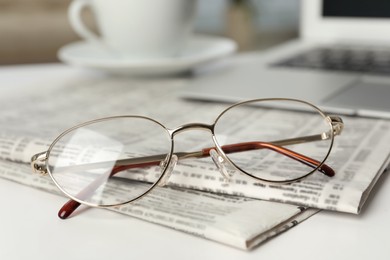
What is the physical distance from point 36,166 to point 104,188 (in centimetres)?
4

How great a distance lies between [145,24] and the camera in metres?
0.58

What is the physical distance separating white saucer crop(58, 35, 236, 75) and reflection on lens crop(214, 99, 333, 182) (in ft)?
0.51

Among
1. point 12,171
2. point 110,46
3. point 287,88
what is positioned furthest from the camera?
point 110,46

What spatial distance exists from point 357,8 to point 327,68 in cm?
14

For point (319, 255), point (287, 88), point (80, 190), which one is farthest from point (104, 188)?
point (287, 88)

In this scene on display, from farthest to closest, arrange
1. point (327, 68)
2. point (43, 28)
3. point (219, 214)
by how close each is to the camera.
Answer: point (43, 28) < point (327, 68) < point (219, 214)

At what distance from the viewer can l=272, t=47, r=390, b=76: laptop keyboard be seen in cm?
56

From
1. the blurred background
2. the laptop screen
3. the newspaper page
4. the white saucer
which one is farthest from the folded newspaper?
the blurred background

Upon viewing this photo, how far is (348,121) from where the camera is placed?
16.4 inches

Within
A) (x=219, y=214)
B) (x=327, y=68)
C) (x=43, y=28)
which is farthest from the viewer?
(x=43, y=28)

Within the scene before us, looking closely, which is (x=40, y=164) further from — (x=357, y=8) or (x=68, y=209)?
(x=357, y=8)

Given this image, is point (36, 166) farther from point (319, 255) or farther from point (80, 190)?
point (319, 255)

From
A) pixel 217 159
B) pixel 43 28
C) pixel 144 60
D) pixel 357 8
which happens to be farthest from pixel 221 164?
pixel 43 28

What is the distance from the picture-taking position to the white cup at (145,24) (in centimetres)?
58
